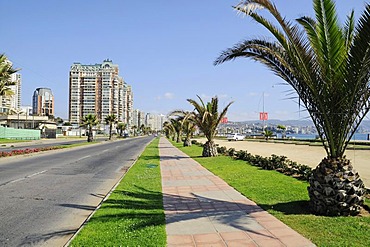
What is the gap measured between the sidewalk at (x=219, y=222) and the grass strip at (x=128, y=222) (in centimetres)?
22

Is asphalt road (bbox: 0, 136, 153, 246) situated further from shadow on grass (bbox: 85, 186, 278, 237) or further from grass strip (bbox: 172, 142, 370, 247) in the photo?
grass strip (bbox: 172, 142, 370, 247)

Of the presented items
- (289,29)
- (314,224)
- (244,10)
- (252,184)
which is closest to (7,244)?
(314,224)

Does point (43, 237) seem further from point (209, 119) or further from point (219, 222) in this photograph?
point (209, 119)

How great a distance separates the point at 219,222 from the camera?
6.19m

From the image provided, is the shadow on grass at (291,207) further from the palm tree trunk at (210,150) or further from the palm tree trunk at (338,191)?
the palm tree trunk at (210,150)

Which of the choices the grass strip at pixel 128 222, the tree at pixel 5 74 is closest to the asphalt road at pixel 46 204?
the grass strip at pixel 128 222

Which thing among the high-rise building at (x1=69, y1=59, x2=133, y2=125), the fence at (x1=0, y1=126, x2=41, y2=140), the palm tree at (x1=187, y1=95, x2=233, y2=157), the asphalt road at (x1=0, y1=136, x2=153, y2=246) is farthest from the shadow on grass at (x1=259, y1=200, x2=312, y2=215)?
the high-rise building at (x1=69, y1=59, x2=133, y2=125)

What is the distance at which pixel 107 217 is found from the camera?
662 centimetres

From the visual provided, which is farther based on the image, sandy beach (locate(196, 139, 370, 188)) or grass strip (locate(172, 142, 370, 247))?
sandy beach (locate(196, 139, 370, 188))

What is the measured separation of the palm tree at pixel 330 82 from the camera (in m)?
6.39

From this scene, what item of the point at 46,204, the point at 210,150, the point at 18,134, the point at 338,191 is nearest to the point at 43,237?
the point at 46,204

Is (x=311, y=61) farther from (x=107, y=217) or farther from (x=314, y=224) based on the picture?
(x=107, y=217)

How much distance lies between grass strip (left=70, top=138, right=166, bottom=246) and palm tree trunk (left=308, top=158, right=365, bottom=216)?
308 centimetres

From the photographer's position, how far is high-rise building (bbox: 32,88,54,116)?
135500 mm
